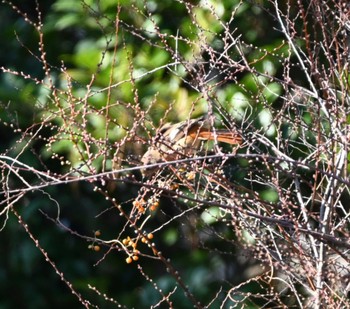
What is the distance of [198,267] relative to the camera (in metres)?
5.29

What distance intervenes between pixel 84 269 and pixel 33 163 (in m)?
0.71

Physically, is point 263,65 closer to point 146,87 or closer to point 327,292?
point 146,87

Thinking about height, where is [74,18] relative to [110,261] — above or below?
above

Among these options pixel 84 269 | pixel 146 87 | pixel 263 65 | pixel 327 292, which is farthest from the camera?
pixel 84 269

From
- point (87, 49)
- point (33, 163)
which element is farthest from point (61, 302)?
point (87, 49)

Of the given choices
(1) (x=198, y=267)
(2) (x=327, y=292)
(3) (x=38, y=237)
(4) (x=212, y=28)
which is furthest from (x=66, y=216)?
(2) (x=327, y=292)

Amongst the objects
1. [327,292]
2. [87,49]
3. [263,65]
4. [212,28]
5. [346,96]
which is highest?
[87,49]

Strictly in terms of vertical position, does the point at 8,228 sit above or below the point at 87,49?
below

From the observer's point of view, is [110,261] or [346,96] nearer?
[346,96]

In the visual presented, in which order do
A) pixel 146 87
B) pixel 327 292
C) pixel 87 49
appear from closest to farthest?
pixel 327 292
pixel 146 87
pixel 87 49

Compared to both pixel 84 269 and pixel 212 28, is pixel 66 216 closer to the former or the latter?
pixel 84 269

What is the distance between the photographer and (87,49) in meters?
5.40

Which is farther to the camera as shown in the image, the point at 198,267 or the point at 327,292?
the point at 198,267

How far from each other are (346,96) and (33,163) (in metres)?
2.80
